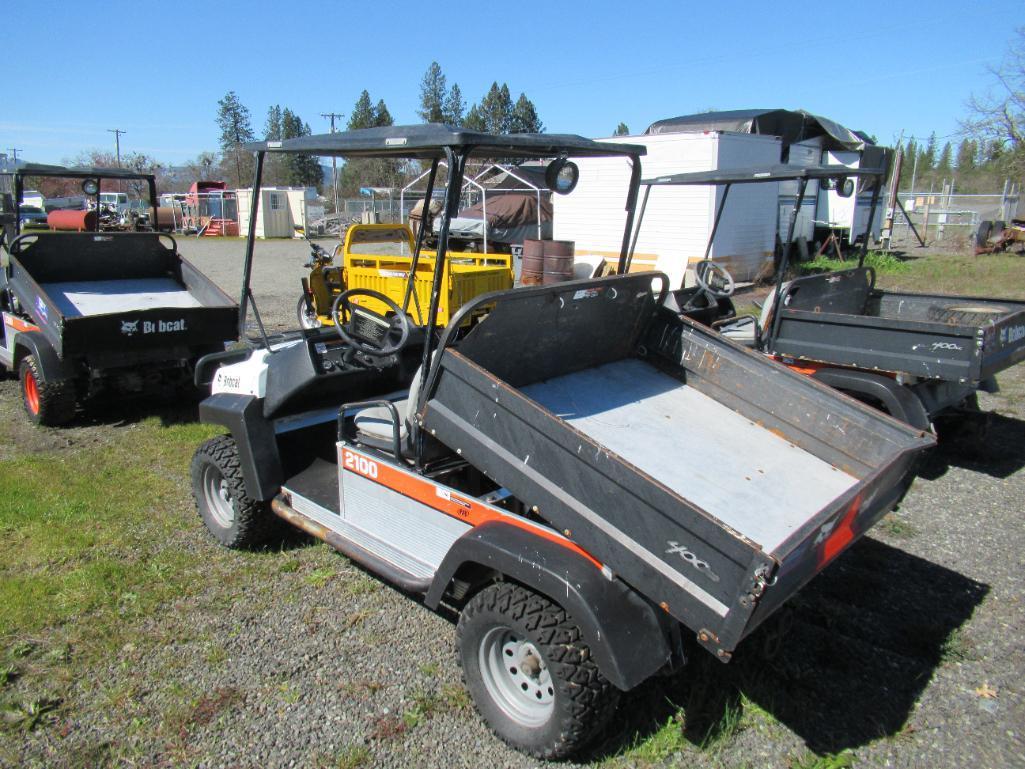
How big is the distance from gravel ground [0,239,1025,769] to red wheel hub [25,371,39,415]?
11.3ft

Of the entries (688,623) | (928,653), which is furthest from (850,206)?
(688,623)

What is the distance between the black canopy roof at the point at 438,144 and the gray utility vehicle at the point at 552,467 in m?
0.02

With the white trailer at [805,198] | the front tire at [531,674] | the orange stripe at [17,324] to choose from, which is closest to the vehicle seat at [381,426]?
Result: the front tire at [531,674]

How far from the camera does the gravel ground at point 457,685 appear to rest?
2787mm

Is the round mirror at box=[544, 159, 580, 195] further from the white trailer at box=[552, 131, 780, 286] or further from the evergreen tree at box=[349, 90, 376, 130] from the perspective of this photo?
the evergreen tree at box=[349, 90, 376, 130]

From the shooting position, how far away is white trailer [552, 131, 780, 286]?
561 inches

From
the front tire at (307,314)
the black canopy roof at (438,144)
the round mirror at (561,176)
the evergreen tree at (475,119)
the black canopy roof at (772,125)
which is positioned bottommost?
the front tire at (307,314)

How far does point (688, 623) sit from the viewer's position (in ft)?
7.44

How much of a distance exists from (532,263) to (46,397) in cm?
933

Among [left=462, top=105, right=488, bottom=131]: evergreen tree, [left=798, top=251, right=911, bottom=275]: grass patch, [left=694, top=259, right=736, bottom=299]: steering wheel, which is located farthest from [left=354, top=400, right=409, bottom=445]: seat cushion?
[left=462, top=105, right=488, bottom=131]: evergreen tree

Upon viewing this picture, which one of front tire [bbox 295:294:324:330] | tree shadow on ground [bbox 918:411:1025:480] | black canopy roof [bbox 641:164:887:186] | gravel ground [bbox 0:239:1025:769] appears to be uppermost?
black canopy roof [bbox 641:164:887:186]

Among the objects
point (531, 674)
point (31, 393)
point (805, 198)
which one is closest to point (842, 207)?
point (805, 198)

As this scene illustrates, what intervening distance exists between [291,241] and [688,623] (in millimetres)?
28663

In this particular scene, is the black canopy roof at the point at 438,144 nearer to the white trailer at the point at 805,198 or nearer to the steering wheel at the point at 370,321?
the steering wheel at the point at 370,321
